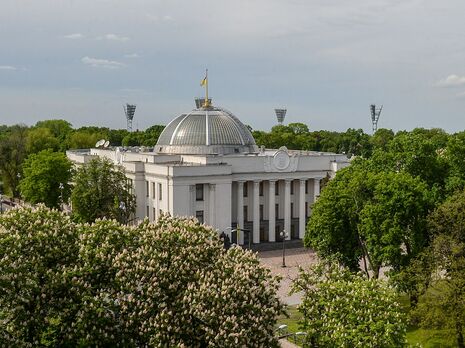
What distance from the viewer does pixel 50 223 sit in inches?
930

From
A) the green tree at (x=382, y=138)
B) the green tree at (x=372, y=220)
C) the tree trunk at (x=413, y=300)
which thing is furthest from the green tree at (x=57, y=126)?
the tree trunk at (x=413, y=300)

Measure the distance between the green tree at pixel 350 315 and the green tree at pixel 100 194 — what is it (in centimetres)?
3777

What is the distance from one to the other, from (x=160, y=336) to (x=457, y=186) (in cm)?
2985

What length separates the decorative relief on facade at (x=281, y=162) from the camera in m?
68.7

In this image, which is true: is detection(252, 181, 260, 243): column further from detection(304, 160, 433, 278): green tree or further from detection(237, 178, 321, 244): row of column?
detection(304, 160, 433, 278): green tree

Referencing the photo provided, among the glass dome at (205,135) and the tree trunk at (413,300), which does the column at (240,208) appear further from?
the tree trunk at (413,300)

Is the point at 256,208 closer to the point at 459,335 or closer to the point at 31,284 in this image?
the point at 459,335

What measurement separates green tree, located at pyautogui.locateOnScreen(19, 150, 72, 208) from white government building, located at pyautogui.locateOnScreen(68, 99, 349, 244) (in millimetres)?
6918

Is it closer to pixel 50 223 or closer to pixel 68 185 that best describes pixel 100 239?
pixel 50 223

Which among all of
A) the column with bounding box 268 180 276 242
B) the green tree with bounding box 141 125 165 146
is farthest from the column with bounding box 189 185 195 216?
the green tree with bounding box 141 125 165 146

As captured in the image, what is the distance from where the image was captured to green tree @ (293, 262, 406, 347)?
25562 millimetres

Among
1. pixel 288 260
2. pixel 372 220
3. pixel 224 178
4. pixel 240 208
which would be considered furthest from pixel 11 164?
pixel 372 220

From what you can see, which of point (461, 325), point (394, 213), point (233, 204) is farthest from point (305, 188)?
point (461, 325)

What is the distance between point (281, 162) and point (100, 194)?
19.7 metres
